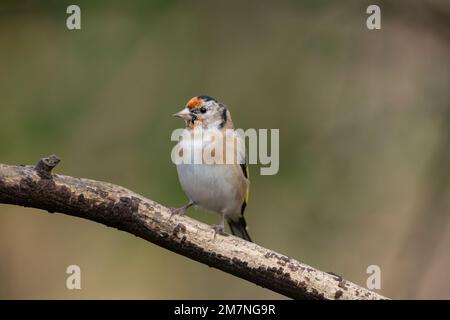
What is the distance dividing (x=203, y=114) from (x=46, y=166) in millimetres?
1610

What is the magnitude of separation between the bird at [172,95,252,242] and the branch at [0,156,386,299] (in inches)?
31.6

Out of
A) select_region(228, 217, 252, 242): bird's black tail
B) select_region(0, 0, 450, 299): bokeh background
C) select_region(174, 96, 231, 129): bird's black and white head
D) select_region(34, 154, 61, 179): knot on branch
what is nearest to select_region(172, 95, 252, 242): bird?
select_region(174, 96, 231, 129): bird's black and white head

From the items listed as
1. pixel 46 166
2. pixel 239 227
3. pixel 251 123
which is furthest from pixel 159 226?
pixel 251 123

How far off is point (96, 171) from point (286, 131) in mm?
1656

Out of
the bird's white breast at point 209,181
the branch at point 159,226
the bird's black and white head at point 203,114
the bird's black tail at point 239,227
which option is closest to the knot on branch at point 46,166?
the branch at point 159,226

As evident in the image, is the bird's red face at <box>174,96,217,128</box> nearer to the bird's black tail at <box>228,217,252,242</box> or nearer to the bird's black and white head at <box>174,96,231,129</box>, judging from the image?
the bird's black and white head at <box>174,96,231,129</box>

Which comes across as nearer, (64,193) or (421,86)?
(64,193)

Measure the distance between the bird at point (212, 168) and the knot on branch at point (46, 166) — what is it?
1329 millimetres

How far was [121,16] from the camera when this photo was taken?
215 inches

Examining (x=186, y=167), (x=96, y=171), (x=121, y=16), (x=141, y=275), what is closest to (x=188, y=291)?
(x=141, y=275)

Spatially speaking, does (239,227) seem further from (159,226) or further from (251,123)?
(159,226)

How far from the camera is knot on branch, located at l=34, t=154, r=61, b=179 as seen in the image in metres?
3.41

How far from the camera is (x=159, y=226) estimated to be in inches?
146

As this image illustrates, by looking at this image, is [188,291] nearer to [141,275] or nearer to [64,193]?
[141,275]
